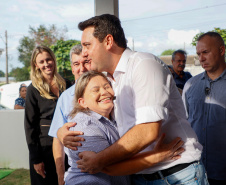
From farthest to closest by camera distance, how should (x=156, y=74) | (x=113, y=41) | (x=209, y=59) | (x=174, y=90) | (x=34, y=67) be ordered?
(x=34, y=67) < (x=209, y=59) < (x=113, y=41) < (x=174, y=90) < (x=156, y=74)

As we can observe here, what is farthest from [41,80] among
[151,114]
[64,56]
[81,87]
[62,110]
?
[64,56]

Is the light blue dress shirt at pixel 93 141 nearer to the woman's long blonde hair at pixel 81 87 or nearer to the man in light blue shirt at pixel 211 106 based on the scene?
the woman's long blonde hair at pixel 81 87

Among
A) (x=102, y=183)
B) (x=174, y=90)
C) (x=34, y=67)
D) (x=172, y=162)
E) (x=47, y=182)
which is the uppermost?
(x=34, y=67)

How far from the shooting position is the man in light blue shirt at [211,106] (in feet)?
8.42

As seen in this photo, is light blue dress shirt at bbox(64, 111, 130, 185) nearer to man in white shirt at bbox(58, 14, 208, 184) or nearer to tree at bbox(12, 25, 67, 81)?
man in white shirt at bbox(58, 14, 208, 184)

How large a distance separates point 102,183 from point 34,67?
186cm

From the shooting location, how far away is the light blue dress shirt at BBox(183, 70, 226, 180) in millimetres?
2562

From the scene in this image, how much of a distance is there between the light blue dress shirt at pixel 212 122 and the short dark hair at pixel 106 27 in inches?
55.2

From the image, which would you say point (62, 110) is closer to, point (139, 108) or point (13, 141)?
point (139, 108)

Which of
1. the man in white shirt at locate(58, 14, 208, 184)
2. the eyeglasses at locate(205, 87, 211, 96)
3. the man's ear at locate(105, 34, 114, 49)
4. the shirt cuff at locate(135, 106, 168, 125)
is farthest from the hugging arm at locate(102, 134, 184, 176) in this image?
the eyeglasses at locate(205, 87, 211, 96)

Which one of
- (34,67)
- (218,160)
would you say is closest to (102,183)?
(218,160)

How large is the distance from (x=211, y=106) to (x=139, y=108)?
1.59 meters

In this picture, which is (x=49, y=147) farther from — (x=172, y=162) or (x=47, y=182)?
(x=172, y=162)

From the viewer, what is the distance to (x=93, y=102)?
1592 millimetres
